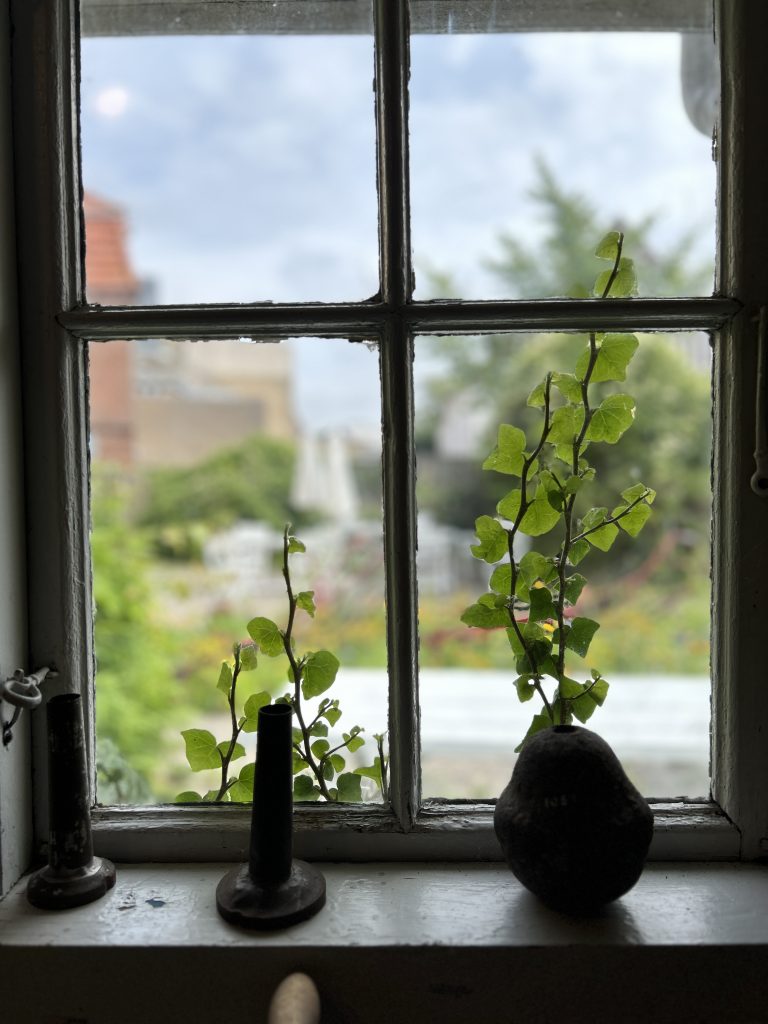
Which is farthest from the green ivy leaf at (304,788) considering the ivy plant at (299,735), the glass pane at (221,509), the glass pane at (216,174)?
the glass pane at (216,174)

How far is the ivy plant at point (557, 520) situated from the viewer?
65 cm

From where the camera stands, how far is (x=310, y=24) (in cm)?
72

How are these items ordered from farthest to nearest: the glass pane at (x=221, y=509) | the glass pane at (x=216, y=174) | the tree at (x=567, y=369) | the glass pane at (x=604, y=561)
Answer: the tree at (x=567, y=369)
the glass pane at (x=216, y=174)
the glass pane at (x=221, y=509)
the glass pane at (x=604, y=561)

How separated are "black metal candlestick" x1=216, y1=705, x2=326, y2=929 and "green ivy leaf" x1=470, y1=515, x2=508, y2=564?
21cm

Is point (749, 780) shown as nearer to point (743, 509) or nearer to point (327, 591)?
point (743, 509)

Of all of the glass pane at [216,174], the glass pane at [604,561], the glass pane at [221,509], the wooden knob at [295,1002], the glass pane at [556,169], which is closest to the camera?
the wooden knob at [295,1002]

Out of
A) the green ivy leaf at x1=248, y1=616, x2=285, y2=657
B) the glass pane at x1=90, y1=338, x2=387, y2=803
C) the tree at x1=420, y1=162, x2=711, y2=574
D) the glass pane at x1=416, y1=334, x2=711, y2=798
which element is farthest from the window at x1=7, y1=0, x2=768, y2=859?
the tree at x1=420, y1=162, x2=711, y2=574

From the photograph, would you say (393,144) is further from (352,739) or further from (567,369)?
(567,369)

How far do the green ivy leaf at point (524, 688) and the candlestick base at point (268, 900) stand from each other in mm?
214

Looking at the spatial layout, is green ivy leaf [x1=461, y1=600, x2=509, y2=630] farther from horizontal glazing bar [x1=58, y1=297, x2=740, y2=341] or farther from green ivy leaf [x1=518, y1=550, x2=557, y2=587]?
horizontal glazing bar [x1=58, y1=297, x2=740, y2=341]

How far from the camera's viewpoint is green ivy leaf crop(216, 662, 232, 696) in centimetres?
67

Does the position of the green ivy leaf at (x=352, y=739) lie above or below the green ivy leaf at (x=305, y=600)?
below

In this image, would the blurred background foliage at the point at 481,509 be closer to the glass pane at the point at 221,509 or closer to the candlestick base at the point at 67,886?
the glass pane at the point at 221,509

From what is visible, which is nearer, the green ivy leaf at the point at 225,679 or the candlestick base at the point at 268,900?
the candlestick base at the point at 268,900
